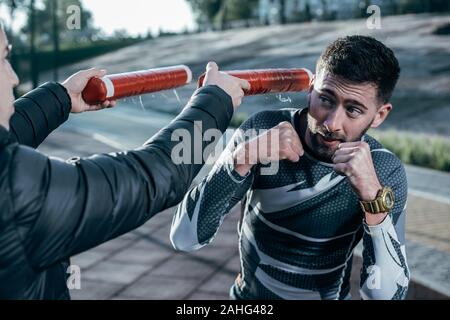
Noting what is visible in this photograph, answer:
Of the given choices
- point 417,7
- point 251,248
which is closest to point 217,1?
point 417,7

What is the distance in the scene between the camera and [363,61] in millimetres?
2023

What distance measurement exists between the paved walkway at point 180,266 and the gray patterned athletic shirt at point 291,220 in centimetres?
237

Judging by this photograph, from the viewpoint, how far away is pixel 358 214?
2.26 metres

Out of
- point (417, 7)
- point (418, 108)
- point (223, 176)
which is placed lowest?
point (418, 108)

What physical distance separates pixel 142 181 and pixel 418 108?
17049 mm

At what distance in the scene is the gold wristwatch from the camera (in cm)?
189

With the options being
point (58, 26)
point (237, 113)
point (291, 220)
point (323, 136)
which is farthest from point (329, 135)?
point (58, 26)

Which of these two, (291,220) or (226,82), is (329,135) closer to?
(291,220)

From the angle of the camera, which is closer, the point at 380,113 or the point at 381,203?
the point at 381,203

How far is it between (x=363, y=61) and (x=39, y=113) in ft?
4.03

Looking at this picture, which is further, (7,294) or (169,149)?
(169,149)

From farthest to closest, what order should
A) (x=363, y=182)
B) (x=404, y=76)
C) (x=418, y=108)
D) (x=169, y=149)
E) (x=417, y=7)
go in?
(x=417, y=7)
(x=404, y=76)
(x=418, y=108)
(x=363, y=182)
(x=169, y=149)

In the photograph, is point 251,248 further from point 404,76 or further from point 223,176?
point 404,76

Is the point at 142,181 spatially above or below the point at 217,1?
below
